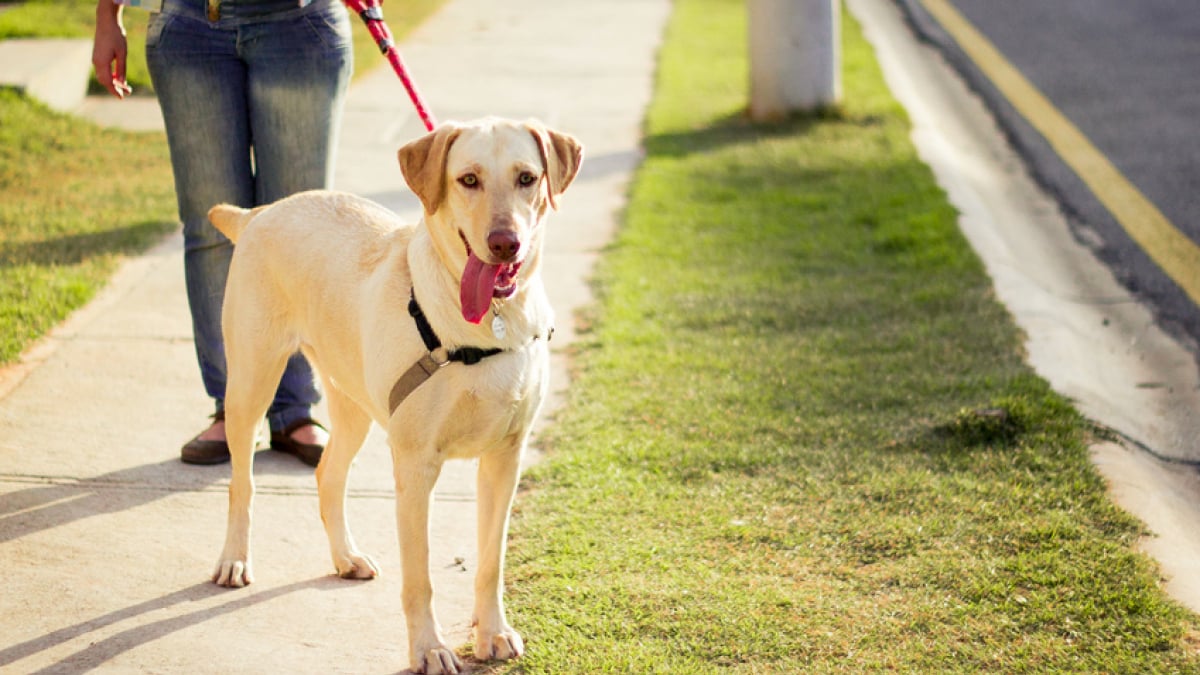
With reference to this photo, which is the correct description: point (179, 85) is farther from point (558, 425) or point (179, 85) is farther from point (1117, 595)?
point (1117, 595)

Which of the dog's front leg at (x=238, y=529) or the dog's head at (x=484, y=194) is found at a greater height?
the dog's head at (x=484, y=194)

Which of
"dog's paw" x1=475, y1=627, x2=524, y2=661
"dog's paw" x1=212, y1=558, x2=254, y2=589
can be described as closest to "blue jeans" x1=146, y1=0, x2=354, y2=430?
"dog's paw" x1=212, y1=558, x2=254, y2=589

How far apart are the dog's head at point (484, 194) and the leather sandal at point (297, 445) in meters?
1.74

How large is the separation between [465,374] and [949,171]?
245 inches

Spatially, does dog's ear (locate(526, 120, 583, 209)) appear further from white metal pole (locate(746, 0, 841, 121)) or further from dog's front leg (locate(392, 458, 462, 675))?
white metal pole (locate(746, 0, 841, 121))

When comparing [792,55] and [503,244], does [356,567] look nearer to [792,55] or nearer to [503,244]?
[503,244]

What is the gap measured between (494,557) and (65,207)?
504 cm

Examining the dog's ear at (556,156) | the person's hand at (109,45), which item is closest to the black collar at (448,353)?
the dog's ear at (556,156)

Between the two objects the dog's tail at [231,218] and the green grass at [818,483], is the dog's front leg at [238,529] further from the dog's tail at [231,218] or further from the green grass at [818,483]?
the green grass at [818,483]

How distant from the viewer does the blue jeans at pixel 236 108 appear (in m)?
4.60

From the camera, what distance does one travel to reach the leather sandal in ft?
16.3

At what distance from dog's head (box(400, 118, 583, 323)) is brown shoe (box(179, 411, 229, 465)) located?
1.85 metres

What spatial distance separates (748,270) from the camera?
7070 millimetres

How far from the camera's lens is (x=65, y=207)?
766cm
